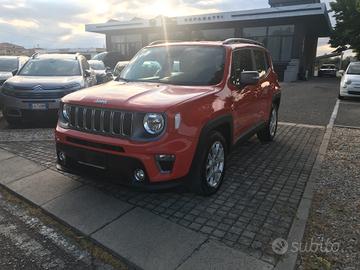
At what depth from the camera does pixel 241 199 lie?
14.1 ft

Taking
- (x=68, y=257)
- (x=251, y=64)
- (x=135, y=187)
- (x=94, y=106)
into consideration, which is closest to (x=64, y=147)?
(x=94, y=106)

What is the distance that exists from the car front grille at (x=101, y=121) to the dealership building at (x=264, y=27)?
21.7m

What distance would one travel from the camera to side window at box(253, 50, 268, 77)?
19.9 ft

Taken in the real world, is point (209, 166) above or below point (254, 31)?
below

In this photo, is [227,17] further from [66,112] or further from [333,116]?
[66,112]

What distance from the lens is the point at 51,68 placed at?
8945mm

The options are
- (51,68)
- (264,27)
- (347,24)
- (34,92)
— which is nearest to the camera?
(34,92)

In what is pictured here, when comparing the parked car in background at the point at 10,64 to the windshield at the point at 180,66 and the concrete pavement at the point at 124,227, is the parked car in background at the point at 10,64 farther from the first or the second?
the concrete pavement at the point at 124,227

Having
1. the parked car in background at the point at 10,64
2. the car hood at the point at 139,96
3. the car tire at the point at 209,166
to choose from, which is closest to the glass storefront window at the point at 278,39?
the parked car in background at the point at 10,64

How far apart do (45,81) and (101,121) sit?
4769 mm

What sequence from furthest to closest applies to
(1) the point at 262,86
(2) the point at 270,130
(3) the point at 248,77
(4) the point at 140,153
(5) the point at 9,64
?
1. (5) the point at 9,64
2. (2) the point at 270,130
3. (1) the point at 262,86
4. (3) the point at 248,77
5. (4) the point at 140,153

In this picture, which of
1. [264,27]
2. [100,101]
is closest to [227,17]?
[264,27]

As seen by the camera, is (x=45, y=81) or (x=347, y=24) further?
(x=347, y=24)

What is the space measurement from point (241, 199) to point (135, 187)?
1.42m
